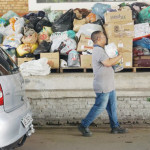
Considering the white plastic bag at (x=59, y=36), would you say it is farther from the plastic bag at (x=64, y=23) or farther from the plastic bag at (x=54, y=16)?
the plastic bag at (x=54, y=16)

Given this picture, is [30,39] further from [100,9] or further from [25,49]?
[100,9]

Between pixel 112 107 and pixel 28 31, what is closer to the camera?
pixel 112 107

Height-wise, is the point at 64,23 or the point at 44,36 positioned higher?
the point at 64,23

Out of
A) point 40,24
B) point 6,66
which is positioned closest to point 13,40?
point 40,24

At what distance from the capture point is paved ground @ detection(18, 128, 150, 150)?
5.58 m

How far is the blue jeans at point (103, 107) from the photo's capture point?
6.00 m

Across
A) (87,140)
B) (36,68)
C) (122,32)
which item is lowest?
(87,140)

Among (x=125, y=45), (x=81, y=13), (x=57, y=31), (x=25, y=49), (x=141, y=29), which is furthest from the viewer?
(x=81, y=13)

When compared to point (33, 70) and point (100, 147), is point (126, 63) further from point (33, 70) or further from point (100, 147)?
point (100, 147)

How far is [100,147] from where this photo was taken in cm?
556

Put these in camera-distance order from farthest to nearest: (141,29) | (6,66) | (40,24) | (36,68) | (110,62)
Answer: (40,24), (141,29), (36,68), (110,62), (6,66)

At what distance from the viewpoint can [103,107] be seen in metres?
6.02

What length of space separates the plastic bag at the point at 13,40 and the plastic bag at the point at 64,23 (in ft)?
2.82

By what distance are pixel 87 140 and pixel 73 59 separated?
2.19 meters
